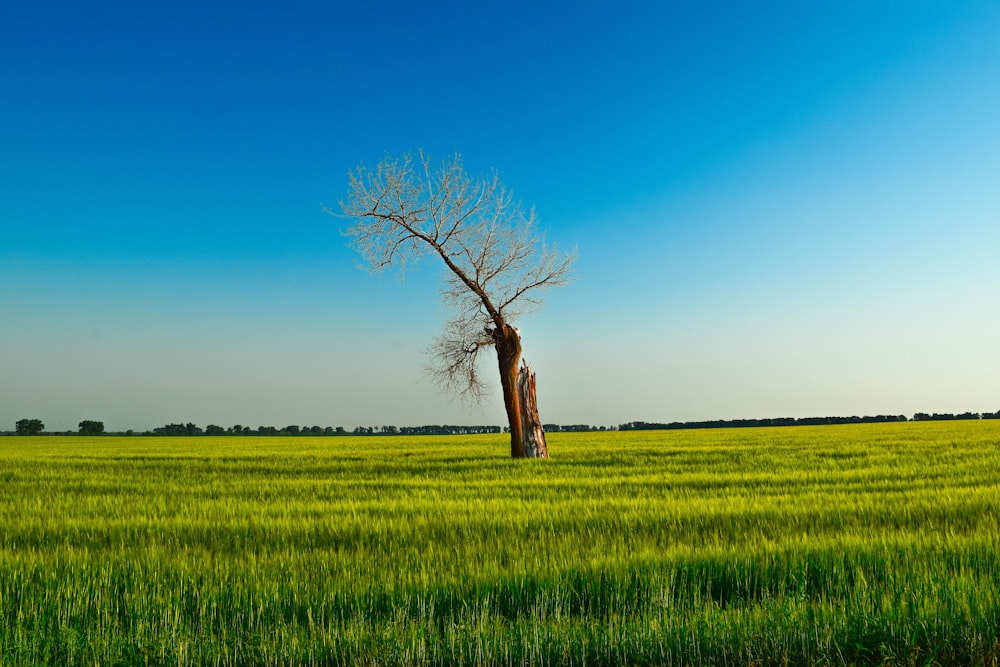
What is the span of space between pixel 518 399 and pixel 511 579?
21765 millimetres

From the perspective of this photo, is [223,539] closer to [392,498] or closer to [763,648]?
[392,498]

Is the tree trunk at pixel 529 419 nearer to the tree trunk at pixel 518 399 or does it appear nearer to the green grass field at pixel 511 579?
the tree trunk at pixel 518 399

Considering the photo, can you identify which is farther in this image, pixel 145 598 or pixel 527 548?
pixel 527 548

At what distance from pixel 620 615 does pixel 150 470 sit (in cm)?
2307

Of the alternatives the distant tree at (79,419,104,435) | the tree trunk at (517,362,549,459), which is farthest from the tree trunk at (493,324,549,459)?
the distant tree at (79,419,104,435)

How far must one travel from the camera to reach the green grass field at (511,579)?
12.8ft

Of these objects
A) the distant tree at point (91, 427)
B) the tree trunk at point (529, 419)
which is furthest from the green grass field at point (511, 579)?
the distant tree at point (91, 427)

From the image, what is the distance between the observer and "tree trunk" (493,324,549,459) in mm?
26844

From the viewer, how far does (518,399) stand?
2738 cm

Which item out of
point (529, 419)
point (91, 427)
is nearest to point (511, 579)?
point (529, 419)

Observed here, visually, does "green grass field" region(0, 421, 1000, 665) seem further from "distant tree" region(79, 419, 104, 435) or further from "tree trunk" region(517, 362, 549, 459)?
"distant tree" region(79, 419, 104, 435)

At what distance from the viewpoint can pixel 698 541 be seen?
→ 25.4 feet

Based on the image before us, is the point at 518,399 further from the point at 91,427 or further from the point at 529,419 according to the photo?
the point at 91,427

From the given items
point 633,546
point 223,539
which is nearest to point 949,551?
point 633,546
